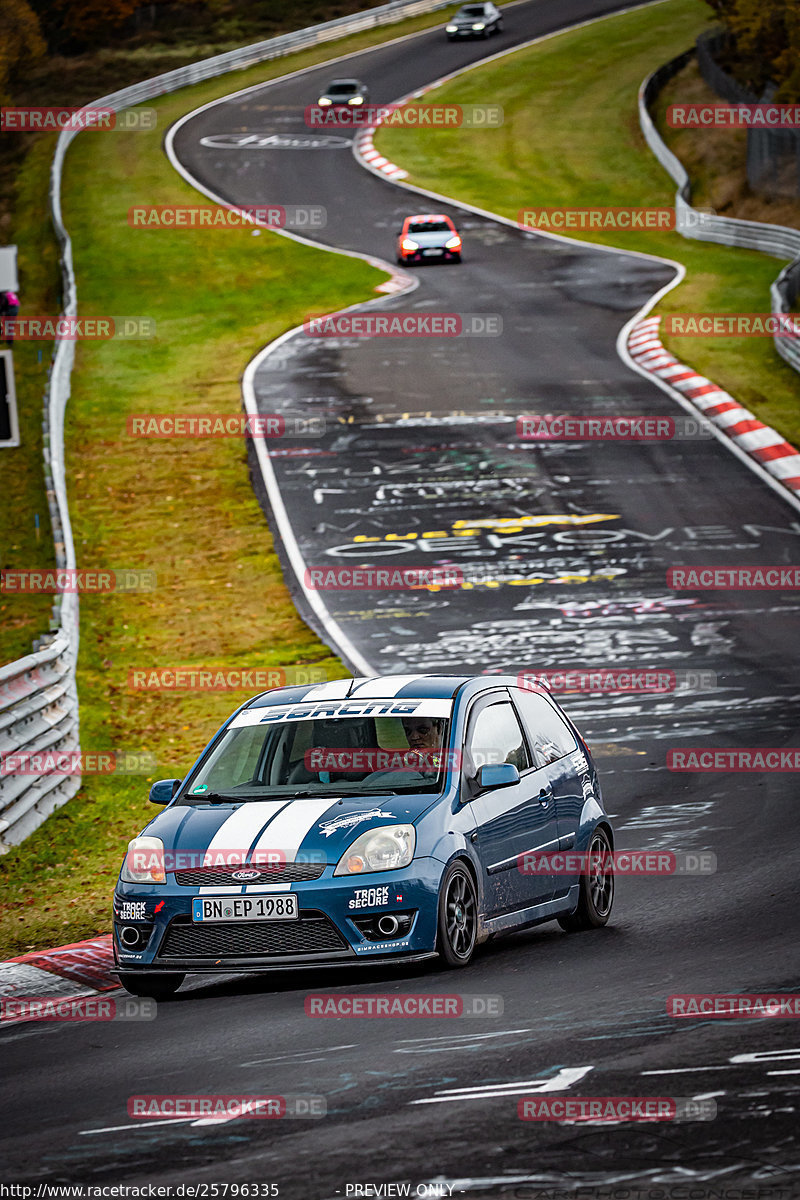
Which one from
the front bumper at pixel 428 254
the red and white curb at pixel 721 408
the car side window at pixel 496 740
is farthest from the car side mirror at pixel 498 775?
the front bumper at pixel 428 254

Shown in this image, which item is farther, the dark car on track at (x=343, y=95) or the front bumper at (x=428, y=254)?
the dark car on track at (x=343, y=95)

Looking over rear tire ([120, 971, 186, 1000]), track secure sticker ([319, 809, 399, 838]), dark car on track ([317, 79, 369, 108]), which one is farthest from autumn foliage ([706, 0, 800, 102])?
rear tire ([120, 971, 186, 1000])

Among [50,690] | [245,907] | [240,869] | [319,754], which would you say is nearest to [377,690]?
[319,754]

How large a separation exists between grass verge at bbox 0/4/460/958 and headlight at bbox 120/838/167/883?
79.0 inches

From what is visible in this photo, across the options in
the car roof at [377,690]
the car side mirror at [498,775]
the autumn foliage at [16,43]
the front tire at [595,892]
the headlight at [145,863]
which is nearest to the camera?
the headlight at [145,863]

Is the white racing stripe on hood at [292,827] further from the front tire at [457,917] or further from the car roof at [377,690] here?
the car roof at [377,690]

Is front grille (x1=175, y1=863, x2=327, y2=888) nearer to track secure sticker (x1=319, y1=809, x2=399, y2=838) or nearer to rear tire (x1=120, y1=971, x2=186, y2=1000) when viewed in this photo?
track secure sticker (x1=319, y1=809, x2=399, y2=838)

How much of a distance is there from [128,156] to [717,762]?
49.1m

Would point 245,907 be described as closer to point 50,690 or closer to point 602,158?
point 50,690

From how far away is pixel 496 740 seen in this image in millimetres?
9844

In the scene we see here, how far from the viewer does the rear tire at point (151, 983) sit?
8.86 m

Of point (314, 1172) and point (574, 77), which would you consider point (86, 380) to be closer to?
point (314, 1172)

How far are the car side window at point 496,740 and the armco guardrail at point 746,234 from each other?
79.0 feet

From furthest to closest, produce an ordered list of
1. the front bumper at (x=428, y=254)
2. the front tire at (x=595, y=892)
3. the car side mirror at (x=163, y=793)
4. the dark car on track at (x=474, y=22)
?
the dark car on track at (x=474, y=22) < the front bumper at (x=428, y=254) < the front tire at (x=595, y=892) < the car side mirror at (x=163, y=793)
